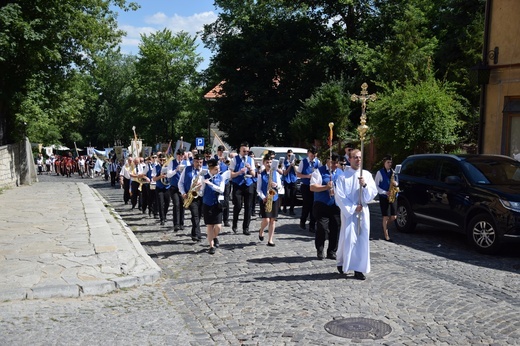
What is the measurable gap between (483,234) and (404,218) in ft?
8.76

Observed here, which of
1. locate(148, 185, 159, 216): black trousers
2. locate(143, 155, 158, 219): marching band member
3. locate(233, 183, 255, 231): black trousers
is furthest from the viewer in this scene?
locate(148, 185, 159, 216): black trousers

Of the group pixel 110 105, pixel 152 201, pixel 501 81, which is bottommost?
pixel 152 201

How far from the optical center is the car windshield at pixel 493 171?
10688mm

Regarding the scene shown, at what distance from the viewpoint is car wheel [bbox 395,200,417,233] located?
12.5m

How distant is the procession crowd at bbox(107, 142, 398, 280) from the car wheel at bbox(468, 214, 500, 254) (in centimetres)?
186

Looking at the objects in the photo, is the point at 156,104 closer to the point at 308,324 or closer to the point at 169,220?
the point at 169,220

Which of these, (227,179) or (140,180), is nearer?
(227,179)

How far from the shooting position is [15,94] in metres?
25.2

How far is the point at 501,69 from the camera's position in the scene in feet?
58.5

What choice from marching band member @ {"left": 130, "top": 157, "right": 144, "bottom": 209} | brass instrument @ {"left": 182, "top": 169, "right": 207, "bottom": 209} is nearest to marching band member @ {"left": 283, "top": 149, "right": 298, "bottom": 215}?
marching band member @ {"left": 130, "top": 157, "right": 144, "bottom": 209}

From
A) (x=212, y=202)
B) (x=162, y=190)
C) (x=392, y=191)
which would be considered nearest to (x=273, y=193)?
(x=212, y=202)

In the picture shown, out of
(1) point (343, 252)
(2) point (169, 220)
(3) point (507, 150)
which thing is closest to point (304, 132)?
(3) point (507, 150)

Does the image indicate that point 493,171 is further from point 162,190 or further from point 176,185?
point 162,190

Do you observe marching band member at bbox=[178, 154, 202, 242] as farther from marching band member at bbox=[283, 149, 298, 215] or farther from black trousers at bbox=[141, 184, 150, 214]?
black trousers at bbox=[141, 184, 150, 214]
